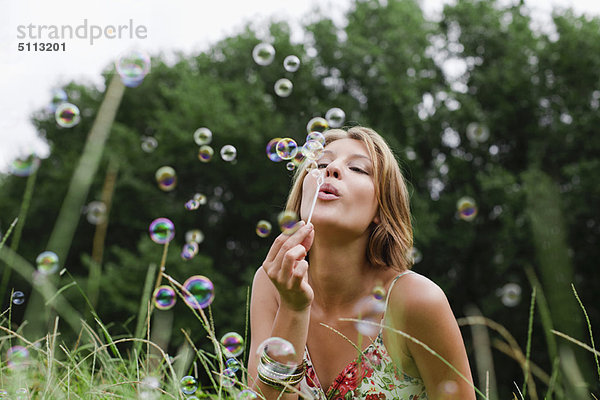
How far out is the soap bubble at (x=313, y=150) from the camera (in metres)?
2.12

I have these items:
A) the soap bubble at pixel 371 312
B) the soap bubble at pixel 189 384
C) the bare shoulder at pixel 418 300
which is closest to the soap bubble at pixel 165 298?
the soap bubble at pixel 189 384

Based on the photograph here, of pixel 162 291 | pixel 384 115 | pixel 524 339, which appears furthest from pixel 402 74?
pixel 162 291

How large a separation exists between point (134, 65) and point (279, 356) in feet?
7.54

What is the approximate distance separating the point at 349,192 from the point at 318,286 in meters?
0.43

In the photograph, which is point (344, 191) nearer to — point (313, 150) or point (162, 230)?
point (313, 150)

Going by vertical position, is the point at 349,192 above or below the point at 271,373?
above

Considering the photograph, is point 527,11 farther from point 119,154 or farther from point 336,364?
point 336,364

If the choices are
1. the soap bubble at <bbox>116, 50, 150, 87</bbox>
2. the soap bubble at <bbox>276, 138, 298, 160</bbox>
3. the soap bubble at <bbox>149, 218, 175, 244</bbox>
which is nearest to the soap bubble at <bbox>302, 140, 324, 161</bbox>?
the soap bubble at <bbox>276, 138, 298, 160</bbox>

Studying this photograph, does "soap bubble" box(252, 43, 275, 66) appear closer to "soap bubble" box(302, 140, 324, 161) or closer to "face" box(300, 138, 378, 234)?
"soap bubble" box(302, 140, 324, 161)

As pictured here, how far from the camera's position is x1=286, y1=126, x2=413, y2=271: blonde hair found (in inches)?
81.7

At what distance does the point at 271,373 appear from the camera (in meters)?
1.67

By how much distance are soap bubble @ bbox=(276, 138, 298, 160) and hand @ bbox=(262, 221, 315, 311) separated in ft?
3.07

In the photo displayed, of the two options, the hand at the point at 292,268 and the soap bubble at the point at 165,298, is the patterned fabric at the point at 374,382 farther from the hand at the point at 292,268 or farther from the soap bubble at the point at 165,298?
the soap bubble at the point at 165,298

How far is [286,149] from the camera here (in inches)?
105
